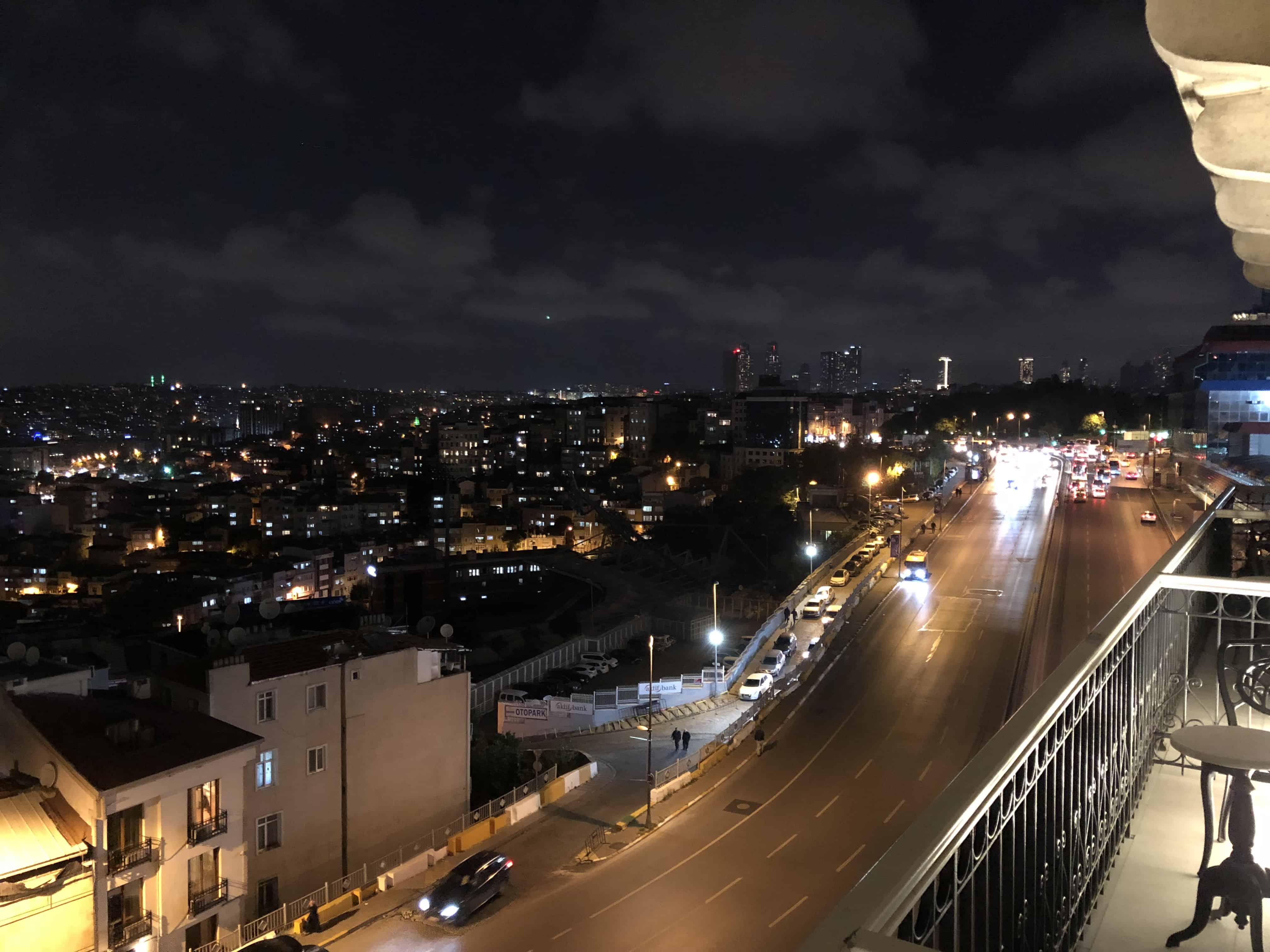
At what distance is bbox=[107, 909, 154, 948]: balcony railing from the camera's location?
822cm

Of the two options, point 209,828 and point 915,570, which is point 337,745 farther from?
point 915,570

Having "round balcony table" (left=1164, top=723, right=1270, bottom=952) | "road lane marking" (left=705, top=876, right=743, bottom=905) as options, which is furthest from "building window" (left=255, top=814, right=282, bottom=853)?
"round balcony table" (left=1164, top=723, right=1270, bottom=952)

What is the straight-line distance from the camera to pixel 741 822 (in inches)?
410

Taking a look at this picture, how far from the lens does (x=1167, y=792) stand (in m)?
2.92

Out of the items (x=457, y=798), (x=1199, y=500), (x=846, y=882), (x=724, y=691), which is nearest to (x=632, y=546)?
(x=1199, y=500)

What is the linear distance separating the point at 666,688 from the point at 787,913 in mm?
9742

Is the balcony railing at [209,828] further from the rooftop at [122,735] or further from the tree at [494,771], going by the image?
the tree at [494,771]

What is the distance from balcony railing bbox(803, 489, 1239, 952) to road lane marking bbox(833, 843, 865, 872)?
6.12 m

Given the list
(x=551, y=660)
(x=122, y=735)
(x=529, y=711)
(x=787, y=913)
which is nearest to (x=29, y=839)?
(x=122, y=735)

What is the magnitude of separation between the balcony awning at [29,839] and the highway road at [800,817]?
248 centimetres

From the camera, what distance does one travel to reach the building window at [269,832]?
1055 cm

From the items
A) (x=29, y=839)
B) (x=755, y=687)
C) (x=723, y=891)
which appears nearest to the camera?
(x=29, y=839)

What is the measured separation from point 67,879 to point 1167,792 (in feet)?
27.0

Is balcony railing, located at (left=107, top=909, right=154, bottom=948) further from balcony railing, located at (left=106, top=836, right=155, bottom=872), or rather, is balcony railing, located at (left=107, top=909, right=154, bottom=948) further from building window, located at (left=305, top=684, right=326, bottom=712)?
building window, located at (left=305, top=684, right=326, bottom=712)
